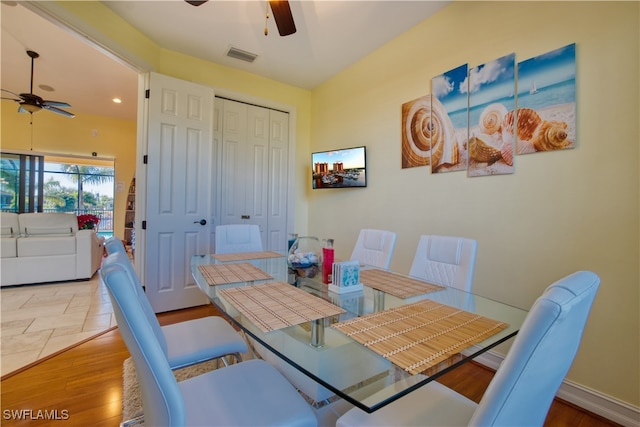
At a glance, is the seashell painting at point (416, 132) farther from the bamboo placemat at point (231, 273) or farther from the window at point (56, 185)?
the window at point (56, 185)

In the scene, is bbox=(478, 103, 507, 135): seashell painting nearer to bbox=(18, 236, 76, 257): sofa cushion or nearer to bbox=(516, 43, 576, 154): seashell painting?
bbox=(516, 43, 576, 154): seashell painting

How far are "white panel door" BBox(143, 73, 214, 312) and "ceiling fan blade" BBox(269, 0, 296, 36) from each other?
1.55 m

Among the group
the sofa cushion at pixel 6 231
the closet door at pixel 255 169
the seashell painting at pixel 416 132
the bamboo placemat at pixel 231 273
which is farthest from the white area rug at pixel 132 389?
the sofa cushion at pixel 6 231

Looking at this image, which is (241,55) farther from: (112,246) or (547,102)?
(547,102)

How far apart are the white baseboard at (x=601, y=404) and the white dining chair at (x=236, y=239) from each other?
2375mm

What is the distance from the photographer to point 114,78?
4086mm

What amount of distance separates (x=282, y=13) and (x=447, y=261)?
1.94m

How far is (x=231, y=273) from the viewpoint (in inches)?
65.3

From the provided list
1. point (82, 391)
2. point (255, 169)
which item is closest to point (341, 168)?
point (255, 169)

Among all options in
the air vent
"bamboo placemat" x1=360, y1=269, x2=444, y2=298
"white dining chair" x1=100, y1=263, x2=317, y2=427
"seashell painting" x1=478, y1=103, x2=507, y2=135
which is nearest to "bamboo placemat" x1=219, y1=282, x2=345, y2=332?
"white dining chair" x1=100, y1=263, x2=317, y2=427

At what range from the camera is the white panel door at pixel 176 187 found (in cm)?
283

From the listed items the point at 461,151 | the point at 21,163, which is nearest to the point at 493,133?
the point at 461,151

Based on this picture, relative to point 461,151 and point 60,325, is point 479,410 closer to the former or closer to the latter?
point 461,151

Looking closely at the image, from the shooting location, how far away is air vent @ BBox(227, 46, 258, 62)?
119 inches
